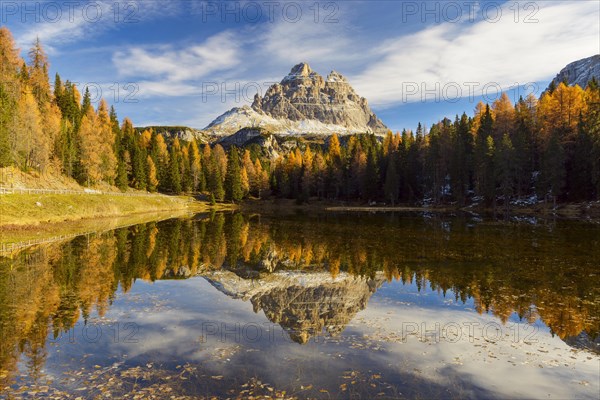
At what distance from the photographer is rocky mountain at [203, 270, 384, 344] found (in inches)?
604

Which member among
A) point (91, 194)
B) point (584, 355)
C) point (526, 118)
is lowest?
point (584, 355)

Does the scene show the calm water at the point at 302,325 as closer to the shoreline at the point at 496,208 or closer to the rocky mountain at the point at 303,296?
the rocky mountain at the point at 303,296

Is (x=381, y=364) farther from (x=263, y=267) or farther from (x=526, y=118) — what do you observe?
(x=526, y=118)

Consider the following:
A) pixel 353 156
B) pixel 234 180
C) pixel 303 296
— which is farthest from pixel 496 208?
pixel 303 296

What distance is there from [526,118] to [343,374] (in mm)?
101712

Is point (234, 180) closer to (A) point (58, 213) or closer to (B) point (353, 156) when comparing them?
(B) point (353, 156)

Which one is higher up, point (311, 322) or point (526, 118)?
point (526, 118)

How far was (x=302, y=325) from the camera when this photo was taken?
1520cm

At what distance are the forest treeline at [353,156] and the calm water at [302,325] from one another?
49386 millimetres

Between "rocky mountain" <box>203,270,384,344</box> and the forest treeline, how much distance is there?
54.1m

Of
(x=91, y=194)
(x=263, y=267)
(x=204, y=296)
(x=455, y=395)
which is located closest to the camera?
(x=455, y=395)

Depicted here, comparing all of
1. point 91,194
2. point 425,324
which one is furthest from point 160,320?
point 91,194

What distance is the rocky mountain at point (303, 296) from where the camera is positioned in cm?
1533

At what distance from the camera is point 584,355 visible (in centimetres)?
1212
